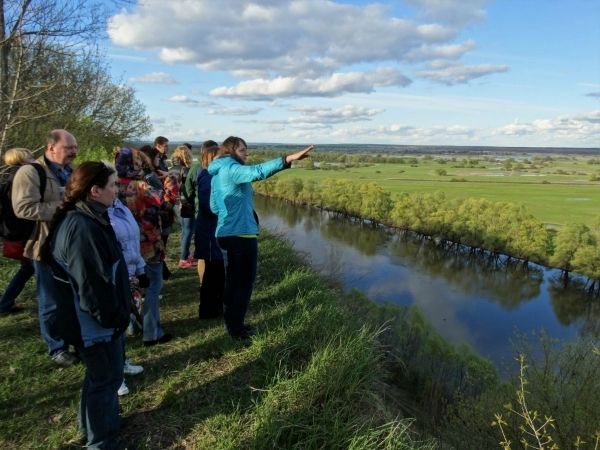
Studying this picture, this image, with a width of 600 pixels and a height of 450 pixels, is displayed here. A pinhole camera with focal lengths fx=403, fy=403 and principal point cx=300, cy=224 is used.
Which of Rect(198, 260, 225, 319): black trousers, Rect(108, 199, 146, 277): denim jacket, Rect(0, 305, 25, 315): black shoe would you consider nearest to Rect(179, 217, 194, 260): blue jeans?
Rect(198, 260, 225, 319): black trousers

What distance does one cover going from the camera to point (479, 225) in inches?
1753

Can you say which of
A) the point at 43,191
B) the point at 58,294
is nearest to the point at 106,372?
the point at 58,294

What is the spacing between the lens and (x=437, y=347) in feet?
53.3

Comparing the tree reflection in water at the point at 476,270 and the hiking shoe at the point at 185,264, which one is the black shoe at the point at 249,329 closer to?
the hiking shoe at the point at 185,264

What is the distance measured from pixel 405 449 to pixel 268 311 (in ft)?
8.64

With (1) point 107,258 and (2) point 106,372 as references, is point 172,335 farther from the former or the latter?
(1) point 107,258

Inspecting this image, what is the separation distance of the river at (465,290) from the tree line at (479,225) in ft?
5.49

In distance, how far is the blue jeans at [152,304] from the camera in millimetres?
3979

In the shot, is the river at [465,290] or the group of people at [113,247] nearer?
the group of people at [113,247]

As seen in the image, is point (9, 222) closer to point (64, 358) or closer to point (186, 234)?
point (64, 358)

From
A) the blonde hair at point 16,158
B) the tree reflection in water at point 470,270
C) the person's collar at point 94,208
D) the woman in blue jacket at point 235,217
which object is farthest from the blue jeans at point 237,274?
the tree reflection in water at point 470,270

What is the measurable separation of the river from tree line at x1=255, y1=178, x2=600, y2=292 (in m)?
1.67

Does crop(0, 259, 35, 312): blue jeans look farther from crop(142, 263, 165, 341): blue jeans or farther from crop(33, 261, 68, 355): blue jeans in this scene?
crop(142, 263, 165, 341): blue jeans

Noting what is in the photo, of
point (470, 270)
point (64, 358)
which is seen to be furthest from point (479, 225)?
point (64, 358)
